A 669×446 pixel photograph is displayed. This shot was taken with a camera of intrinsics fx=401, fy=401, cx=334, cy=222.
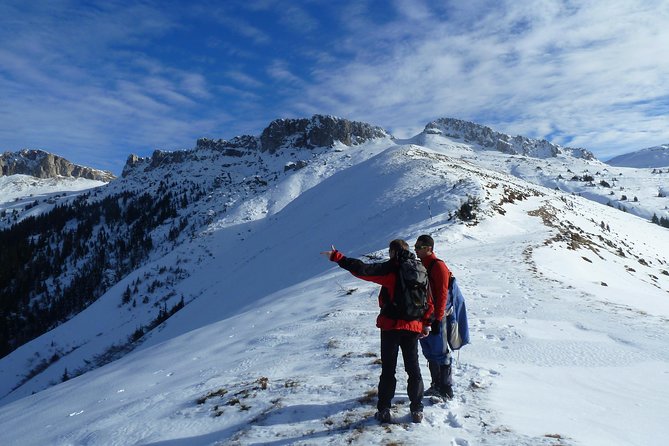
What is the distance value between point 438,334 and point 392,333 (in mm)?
1117

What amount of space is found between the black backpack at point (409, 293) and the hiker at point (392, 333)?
5cm

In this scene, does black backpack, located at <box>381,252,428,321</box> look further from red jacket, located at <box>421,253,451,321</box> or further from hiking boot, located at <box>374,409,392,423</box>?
→ hiking boot, located at <box>374,409,392,423</box>

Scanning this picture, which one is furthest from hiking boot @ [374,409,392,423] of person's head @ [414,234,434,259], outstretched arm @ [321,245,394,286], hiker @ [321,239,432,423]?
person's head @ [414,234,434,259]

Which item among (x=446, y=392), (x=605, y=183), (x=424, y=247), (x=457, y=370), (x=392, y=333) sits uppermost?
(x=605, y=183)

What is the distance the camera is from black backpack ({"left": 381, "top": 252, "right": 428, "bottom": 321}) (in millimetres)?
5805

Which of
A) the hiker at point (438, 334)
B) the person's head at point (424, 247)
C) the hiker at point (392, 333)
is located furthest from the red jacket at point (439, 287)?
the hiker at point (392, 333)

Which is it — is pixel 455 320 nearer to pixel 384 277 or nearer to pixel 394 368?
pixel 394 368

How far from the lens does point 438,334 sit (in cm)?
662

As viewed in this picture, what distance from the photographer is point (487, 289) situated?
48.3ft

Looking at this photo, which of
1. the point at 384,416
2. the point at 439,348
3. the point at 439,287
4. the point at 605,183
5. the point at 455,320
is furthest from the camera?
the point at 605,183

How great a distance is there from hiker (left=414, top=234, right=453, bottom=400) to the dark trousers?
75 centimetres

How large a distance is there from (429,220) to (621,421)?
22213mm

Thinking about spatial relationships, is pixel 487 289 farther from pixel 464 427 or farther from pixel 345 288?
pixel 464 427

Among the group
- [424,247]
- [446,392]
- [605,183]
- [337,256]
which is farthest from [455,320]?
[605,183]
